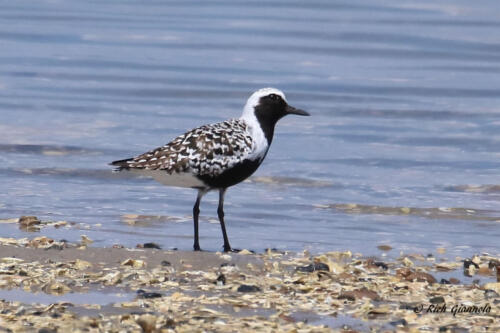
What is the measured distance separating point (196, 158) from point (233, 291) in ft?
7.42

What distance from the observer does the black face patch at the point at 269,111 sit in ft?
35.7

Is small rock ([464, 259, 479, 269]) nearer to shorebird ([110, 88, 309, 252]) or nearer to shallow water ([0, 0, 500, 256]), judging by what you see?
shallow water ([0, 0, 500, 256])

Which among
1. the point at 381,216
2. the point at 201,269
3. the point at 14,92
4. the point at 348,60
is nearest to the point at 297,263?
the point at 201,269

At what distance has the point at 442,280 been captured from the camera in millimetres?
8953

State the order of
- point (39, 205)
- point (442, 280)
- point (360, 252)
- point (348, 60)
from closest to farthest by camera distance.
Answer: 1. point (442, 280)
2. point (360, 252)
3. point (39, 205)
4. point (348, 60)

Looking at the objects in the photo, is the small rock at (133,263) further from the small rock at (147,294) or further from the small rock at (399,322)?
the small rock at (399,322)

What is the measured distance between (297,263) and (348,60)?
16.2m

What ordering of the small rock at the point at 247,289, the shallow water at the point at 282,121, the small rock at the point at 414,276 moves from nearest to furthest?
the small rock at the point at 247,289
the small rock at the point at 414,276
the shallow water at the point at 282,121

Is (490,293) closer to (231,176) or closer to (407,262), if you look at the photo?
(407,262)

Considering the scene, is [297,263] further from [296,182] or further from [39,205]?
[296,182]

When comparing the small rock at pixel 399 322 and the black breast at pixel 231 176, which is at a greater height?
the black breast at pixel 231 176

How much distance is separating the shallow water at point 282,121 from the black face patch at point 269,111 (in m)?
1.02

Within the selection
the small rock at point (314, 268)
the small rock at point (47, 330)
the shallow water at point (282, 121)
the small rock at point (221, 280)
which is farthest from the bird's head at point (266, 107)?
the small rock at point (47, 330)

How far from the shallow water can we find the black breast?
74 cm
